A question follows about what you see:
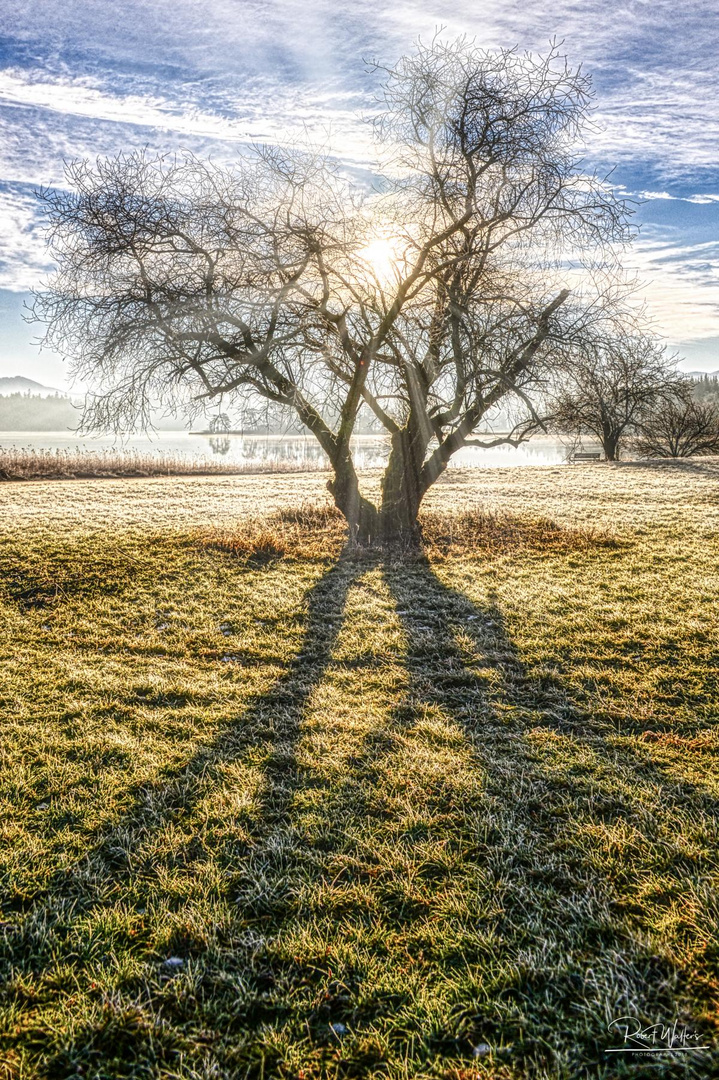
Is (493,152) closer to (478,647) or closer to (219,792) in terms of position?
(478,647)

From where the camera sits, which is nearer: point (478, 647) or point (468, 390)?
point (478, 647)

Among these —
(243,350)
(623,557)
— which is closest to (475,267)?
(243,350)

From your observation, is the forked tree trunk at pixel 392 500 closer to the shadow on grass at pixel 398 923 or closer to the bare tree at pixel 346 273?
the bare tree at pixel 346 273

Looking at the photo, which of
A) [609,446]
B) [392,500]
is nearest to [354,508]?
[392,500]

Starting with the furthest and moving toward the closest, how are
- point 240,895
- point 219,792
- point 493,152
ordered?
point 493,152, point 219,792, point 240,895

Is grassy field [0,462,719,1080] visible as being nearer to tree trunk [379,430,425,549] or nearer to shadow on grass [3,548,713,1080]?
shadow on grass [3,548,713,1080]

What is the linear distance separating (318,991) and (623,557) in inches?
362

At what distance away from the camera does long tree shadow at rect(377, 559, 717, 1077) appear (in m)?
2.28

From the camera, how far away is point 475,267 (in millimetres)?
9734

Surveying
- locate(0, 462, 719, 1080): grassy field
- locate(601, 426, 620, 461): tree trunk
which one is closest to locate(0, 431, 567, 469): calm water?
Result: locate(601, 426, 620, 461): tree trunk

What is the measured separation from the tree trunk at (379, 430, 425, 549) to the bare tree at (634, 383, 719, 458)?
2907 cm
